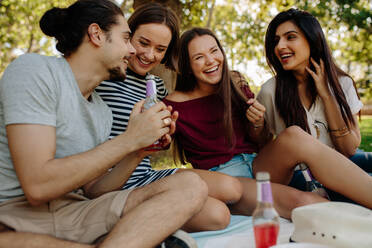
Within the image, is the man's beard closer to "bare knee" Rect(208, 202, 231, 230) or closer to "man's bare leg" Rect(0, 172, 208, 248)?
"man's bare leg" Rect(0, 172, 208, 248)

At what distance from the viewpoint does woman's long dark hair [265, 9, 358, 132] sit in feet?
10.3

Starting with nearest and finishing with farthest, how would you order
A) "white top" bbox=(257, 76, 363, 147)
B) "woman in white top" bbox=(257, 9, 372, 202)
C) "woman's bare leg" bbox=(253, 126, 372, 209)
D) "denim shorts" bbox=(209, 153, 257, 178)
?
"woman's bare leg" bbox=(253, 126, 372, 209)
"denim shorts" bbox=(209, 153, 257, 178)
"woman in white top" bbox=(257, 9, 372, 202)
"white top" bbox=(257, 76, 363, 147)

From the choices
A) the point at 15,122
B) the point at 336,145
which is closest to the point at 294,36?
the point at 336,145

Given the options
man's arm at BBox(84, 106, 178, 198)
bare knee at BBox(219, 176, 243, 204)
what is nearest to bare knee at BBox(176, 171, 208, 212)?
man's arm at BBox(84, 106, 178, 198)

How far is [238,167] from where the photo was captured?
2.99 metres

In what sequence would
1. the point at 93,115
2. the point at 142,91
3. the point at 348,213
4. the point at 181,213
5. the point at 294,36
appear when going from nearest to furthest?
the point at 348,213 < the point at 181,213 < the point at 93,115 < the point at 142,91 < the point at 294,36

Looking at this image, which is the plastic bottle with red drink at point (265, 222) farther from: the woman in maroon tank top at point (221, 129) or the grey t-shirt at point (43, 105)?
the grey t-shirt at point (43, 105)

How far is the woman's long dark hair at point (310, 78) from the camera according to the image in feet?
10.3

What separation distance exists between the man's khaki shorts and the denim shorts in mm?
1194

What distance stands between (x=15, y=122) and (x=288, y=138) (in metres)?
1.86

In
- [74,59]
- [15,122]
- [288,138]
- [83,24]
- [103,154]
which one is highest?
[83,24]

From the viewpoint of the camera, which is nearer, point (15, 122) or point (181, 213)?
point (15, 122)

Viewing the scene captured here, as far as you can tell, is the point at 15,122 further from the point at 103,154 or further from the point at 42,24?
the point at 42,24

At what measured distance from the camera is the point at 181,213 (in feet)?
6.20
